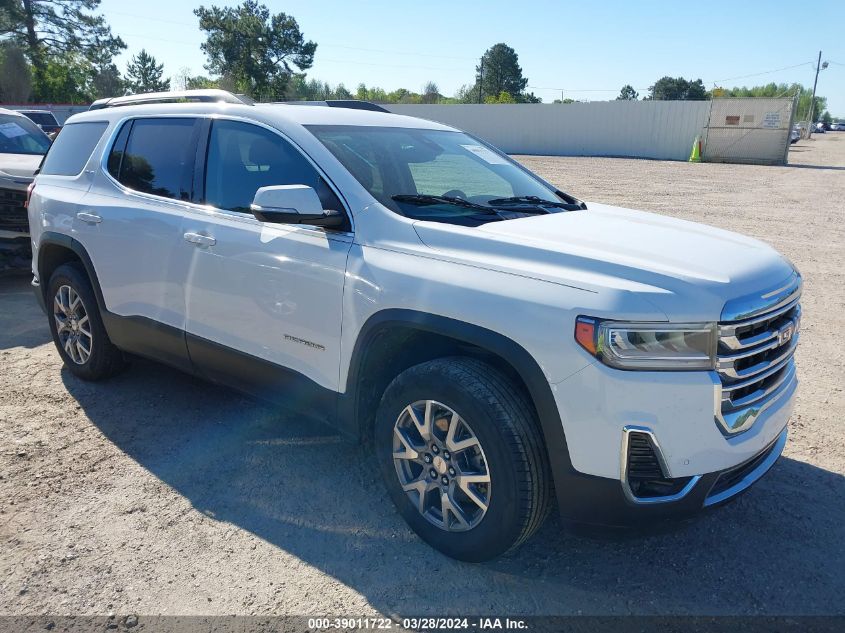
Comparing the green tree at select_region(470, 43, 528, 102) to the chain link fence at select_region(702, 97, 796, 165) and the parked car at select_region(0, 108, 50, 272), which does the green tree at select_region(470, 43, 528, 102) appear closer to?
the chain link fence at select_region(702, 97, 796, 165)

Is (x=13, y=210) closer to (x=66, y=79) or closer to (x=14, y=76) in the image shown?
(x=14, y=76)

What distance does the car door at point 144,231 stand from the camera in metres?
3.92

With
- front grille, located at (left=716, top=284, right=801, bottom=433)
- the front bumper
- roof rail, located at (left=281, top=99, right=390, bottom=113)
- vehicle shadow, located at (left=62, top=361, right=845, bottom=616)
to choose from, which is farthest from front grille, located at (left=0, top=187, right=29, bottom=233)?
front grille, located at (left=716, top=284, right=801, bottom=433)

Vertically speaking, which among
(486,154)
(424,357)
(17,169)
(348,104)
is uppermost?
(348,104)

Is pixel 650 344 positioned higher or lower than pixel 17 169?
lower

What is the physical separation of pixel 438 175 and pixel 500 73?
325 feet

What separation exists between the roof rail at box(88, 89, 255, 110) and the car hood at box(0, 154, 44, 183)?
3301 mm

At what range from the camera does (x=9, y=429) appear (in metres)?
4.19

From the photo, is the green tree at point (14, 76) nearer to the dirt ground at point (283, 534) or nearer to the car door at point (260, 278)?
the dirt ground at point (283, 534)

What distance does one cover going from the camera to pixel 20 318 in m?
6.70

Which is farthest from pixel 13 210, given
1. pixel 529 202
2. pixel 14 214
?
pixel 529 202

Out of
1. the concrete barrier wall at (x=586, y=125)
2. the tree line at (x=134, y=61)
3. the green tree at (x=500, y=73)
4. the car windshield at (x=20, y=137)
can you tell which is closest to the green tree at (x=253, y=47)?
the tree line at (x=134, y=61)

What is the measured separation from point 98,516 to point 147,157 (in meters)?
2.23

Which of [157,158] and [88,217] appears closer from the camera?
[157,158]
